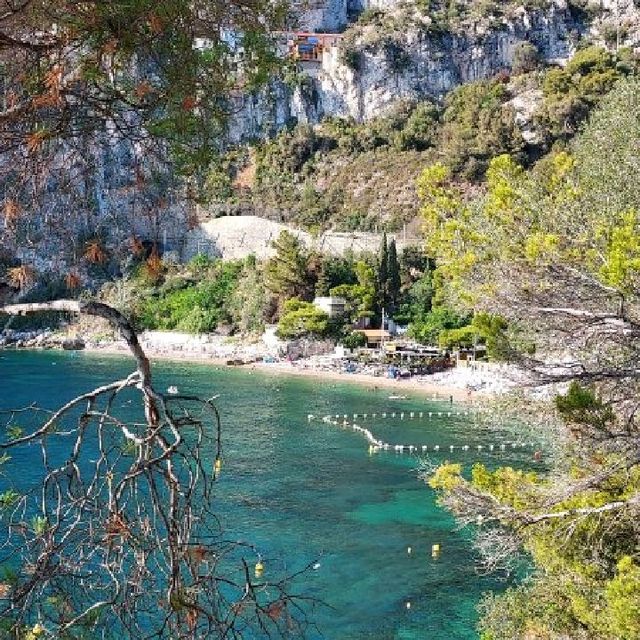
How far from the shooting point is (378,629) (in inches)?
414

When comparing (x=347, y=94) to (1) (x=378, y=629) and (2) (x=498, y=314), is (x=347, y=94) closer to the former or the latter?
(1) (x=378, y=629)

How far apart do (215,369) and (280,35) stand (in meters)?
35.2

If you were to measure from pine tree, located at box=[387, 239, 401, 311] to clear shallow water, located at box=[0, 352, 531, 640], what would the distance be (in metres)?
9.29

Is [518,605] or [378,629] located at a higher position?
[518,605]

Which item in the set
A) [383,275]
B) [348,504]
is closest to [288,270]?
[383,275]

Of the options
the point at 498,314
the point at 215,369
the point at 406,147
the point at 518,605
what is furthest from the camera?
the point at 406,147

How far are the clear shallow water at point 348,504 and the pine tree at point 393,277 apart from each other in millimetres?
9291

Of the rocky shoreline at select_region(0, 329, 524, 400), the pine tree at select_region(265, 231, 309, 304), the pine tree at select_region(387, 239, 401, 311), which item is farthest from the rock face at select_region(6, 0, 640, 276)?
the pine tree at select_region(387, 239, 401, 311)

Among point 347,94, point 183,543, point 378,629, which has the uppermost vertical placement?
point 347,94

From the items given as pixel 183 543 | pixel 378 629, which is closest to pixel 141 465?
pixel 183 543

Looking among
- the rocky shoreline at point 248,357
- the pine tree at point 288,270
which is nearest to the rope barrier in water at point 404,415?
the rocky shoreline at point 248,357

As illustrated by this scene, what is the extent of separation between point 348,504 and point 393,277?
78.4 feet

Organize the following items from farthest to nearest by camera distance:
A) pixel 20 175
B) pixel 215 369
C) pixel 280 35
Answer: pixel 215 369, pixel 280 35, pixel 20 175

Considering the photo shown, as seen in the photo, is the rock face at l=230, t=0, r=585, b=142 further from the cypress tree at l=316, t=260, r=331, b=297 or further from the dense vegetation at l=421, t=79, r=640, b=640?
the dense vegetation at l=421, t=79, r=640, b=640
